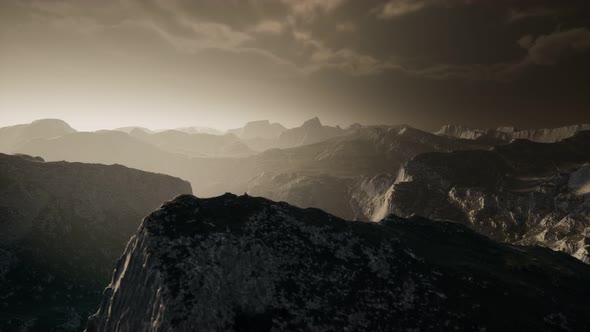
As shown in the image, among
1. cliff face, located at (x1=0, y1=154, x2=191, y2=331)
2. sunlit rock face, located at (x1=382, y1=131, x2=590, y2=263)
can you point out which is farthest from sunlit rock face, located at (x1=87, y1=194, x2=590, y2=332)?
sunlit rock face, located at (x1=382, y1=131, x2=590, y2=263)

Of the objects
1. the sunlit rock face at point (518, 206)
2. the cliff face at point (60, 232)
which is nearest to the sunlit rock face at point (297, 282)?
the cliff face at point (60, 232)

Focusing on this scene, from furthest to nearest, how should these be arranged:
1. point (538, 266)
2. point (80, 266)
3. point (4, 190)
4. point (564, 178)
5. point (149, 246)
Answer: point (564, 178)
point (4, 190)
point (80, 266)
point (538, 266)
point (149, 246)

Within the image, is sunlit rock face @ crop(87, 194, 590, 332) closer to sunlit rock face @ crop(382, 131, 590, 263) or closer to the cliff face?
the cliff face

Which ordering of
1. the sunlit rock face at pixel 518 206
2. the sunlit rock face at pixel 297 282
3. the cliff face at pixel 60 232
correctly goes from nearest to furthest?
1. the sunlit rock face at pixel 297 282
2. the cliff face at pixel 60 232
3. the sunlit rock face at pixel 518 206

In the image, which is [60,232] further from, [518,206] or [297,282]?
[518,206]

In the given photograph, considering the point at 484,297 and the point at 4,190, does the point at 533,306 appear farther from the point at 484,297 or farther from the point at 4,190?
the point at 4,190

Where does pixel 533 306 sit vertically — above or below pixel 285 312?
below

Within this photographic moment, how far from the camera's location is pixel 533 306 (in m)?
36.4

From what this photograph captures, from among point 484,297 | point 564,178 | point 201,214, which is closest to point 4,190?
point 201,214

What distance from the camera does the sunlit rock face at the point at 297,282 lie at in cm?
2859

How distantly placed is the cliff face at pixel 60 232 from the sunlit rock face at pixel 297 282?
144ft

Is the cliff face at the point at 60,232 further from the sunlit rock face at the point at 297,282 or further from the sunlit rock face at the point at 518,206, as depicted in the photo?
the sunlit rock face at the point at 518,206

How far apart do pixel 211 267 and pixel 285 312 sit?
27.6ft

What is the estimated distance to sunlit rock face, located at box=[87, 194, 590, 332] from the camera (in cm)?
2859
